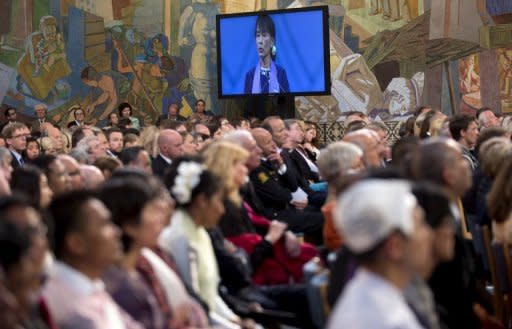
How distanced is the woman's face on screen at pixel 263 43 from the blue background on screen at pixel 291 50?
0.09 m

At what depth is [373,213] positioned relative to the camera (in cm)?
362

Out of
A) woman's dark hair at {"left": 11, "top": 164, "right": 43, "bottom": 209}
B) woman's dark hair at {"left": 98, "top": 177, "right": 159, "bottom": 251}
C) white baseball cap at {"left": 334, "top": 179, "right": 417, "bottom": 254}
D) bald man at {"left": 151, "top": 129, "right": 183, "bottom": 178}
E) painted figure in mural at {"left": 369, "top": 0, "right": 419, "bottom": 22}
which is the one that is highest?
painted figure in mural at {"left": 369, "top": 0, "right": 419, "bottom": 22}

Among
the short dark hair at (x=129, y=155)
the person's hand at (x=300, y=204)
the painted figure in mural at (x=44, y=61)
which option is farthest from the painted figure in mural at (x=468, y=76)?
the short dark hair at (x=129, y=155)

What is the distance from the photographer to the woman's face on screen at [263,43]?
20.5m

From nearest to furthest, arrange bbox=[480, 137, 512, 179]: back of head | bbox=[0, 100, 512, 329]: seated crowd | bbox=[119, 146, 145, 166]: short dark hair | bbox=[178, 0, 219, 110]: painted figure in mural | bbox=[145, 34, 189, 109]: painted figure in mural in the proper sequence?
1. bbox=[0, 100, 512, 329]: seated crowd
2. bbox=[480, 137, 512, 179]: back of head
3. bbox=[119, 146, 145, 166]: short dark hair
4. bbox=[178, 0, 219, 110]: painted figure in mural
5. bbox=[145, 34, 189, 109]: painted figure in mural

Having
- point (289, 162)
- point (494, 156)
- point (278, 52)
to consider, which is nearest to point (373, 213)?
Answer: point (494, 156)

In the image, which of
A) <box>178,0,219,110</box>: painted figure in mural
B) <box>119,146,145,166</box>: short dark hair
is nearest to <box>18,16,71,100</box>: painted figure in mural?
<box>178,0,219,110</box>: painted figure in mural

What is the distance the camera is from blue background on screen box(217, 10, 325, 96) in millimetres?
20297

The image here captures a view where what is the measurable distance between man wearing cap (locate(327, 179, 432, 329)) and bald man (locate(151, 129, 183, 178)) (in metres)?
7.54

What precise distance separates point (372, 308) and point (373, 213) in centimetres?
31

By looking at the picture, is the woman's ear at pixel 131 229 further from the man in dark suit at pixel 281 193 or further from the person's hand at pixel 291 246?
the man in dark suit at pixel 281 193

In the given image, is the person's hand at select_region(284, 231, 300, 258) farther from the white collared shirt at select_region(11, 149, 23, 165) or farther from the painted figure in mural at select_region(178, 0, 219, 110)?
the painted figure in mural at select_region(178, 0, 219, 110)

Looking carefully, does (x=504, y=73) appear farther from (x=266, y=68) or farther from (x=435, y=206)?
(x=435, y=206)

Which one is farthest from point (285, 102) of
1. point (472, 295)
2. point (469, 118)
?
point (472, 295)
